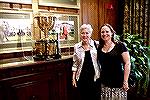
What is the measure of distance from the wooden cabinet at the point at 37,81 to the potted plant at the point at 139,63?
1055 mm

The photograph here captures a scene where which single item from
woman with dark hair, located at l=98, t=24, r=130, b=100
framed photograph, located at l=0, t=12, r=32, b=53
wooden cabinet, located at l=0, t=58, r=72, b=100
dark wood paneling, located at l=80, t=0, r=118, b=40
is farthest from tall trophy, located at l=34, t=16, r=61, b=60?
dark wood paneling, located at l=80, t=0, r=118, b=40

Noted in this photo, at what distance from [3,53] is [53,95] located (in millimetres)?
758

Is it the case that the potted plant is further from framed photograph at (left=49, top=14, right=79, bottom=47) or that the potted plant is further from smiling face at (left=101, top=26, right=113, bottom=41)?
smiling face at (left=101, top=26, right=113, bottom=41)

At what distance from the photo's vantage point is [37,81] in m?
2.45

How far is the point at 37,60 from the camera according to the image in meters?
2.52

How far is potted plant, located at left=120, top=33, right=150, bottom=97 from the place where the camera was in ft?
10.9

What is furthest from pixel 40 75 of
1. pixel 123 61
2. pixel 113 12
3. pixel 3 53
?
pixel 113 12

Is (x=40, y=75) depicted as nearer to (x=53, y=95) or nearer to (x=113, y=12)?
(x=53, y=95)

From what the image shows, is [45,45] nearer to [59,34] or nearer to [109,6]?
[59,34]

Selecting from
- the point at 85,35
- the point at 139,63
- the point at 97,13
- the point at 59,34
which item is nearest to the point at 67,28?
the point at 59,34

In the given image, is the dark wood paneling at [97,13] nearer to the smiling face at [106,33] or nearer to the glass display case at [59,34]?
the glass display case at [59,34]

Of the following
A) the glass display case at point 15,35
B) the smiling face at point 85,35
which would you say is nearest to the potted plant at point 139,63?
the smiling face at point 85,35

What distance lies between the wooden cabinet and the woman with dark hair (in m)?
0.45

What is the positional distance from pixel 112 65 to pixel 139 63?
111cm
